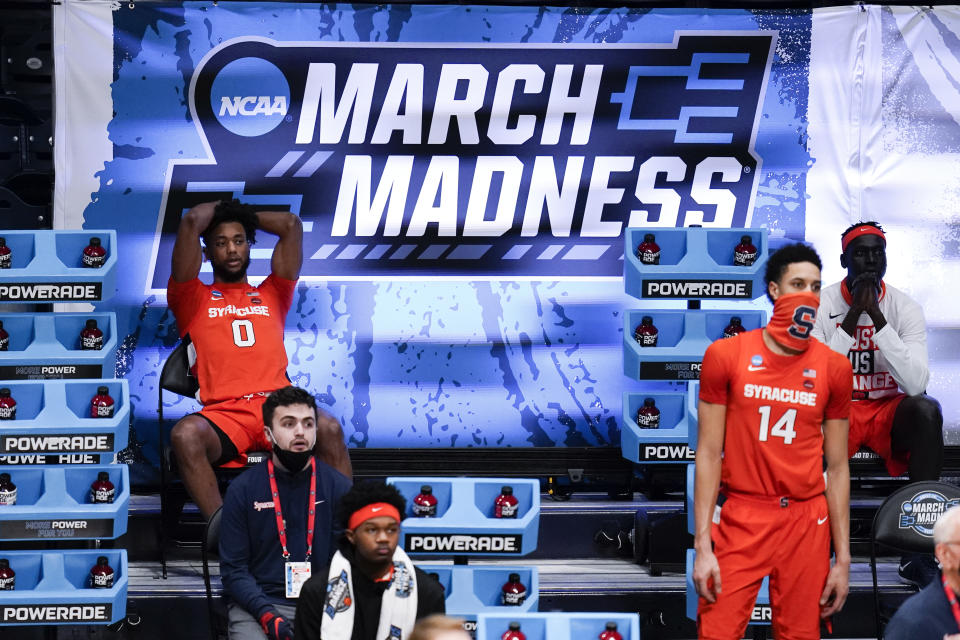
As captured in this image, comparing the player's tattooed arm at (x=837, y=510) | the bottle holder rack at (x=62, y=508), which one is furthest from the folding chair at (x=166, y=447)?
the player's tattooed arm at (x=837, y=510)

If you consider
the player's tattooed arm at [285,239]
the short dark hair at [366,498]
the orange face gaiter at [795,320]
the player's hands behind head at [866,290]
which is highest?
the player's tattooed arm at [285,239]

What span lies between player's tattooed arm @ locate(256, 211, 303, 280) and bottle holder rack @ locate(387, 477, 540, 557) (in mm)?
1757

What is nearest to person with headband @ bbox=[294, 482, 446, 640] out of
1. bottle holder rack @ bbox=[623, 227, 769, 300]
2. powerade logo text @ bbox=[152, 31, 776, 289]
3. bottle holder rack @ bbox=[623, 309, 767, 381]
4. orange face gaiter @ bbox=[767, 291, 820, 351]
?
orange face gaiter @ bbox=[767, 291, 820, 351]

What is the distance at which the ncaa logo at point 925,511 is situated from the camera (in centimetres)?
441

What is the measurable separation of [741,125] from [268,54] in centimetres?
254

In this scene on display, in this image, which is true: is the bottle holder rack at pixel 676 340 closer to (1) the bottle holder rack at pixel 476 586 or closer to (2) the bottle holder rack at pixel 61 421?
(1) the bottle holder rack at pixel 476 586

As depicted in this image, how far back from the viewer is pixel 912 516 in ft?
14.5

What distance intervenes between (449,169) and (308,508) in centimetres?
251

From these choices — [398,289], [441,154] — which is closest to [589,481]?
[398,289]

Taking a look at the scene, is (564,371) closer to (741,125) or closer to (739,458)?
(741,125)

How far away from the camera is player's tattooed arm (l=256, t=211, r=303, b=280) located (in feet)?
19.5

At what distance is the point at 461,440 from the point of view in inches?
255

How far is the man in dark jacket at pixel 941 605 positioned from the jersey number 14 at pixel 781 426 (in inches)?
31.0

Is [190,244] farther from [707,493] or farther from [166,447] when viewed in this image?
[707,493]
